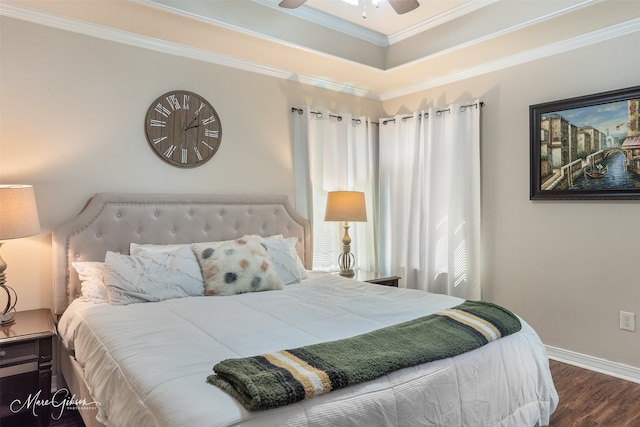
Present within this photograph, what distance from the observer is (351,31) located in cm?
347

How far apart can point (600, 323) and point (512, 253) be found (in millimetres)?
779

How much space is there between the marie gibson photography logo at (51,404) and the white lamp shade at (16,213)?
2.79 feet

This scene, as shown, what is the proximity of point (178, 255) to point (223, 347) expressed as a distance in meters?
1.17

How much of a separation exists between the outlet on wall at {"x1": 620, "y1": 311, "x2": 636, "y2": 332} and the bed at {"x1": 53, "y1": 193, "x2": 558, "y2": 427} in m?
1.23

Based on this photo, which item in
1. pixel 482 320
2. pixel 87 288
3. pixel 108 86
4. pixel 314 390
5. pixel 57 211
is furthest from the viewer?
pixel 108 86

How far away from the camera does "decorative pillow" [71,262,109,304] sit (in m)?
2.38

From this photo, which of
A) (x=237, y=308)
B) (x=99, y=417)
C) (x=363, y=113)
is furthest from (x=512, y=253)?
(x=99, y=417)

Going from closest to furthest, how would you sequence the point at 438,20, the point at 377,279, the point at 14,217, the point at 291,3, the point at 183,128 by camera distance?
the point at 14,217
the point at 291,3
the point at 183,128
the point at 438,20
the point at 377,279

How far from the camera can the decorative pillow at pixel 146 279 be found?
2328 mm

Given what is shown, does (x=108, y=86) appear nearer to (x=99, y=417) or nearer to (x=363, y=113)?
(x=99, y=417)

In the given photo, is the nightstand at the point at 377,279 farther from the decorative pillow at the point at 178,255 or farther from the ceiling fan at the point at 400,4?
the ceiling fan at the point at 400,4

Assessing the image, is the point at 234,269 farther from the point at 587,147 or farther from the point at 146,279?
the point at 587,147

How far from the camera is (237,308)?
2215 millimetres

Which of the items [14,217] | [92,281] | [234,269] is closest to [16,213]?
[14,217]
